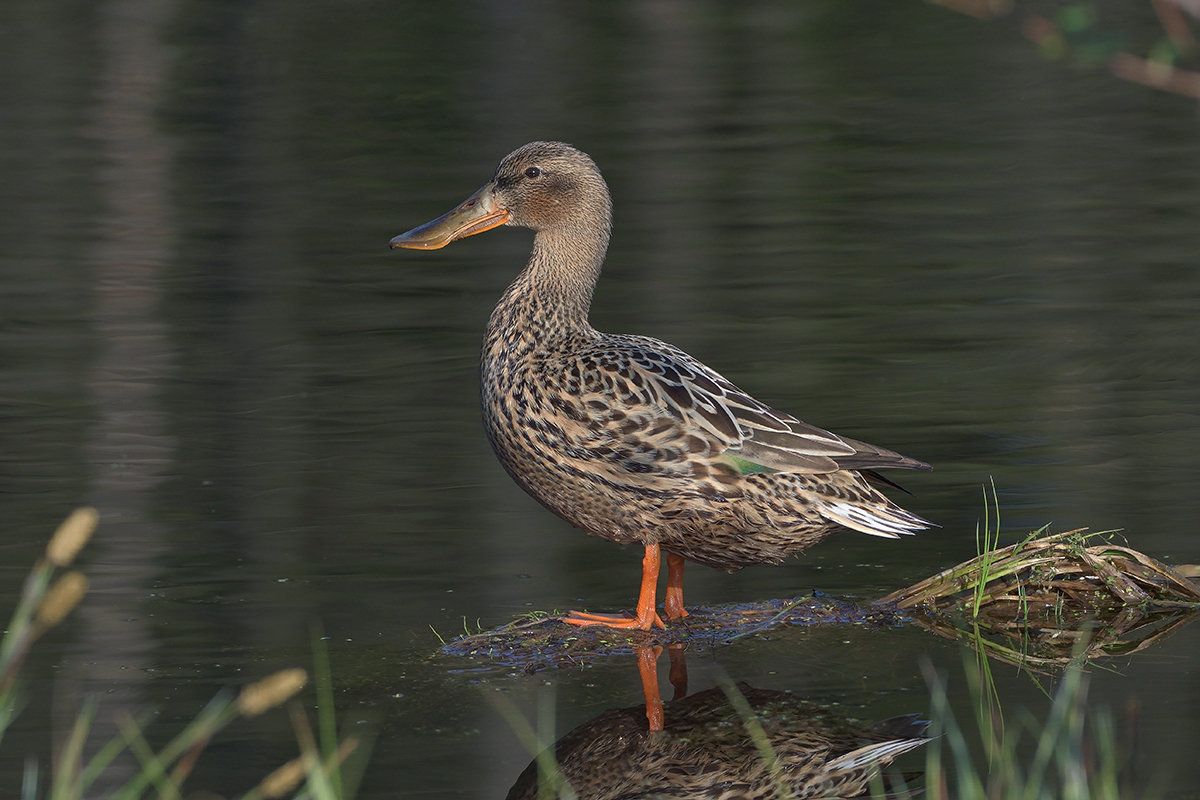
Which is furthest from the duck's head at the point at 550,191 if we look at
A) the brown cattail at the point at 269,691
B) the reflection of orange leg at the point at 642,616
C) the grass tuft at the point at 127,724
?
the brown cattail at the point at 269,691

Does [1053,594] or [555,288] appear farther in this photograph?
[555,288]

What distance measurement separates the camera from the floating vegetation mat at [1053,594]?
5.52 m

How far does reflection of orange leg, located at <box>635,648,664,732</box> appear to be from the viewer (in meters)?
4.87

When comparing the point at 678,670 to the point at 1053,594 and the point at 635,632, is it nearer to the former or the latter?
the point at 635,632

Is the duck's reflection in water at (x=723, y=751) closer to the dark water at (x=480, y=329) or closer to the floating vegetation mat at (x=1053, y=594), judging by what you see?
the dark water at (x=480, y=329)

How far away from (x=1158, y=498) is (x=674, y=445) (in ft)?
6.43

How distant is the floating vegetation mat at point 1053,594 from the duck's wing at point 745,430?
1.24ft

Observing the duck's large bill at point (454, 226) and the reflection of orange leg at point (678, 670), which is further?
the duck's large bill at point (454, 226)

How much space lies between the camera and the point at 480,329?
10.1m

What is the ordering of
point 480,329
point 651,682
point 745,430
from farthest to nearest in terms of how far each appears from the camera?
point 480,329, point 745,430, point 651,682

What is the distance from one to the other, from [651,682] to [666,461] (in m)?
0.71

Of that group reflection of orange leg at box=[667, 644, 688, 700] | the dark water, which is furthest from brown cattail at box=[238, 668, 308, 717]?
reflection of orange leg at box=[667, 644, 688, 700]

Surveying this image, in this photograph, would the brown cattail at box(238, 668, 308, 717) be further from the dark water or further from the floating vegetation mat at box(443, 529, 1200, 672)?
the floating vegetation mat at box(443, 529, 1200, 672)

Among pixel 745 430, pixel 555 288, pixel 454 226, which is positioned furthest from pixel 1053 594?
pixel 454 226
